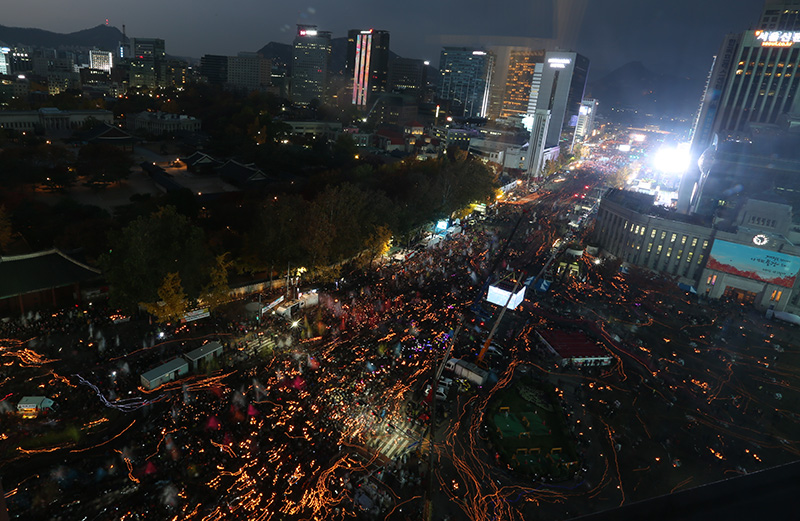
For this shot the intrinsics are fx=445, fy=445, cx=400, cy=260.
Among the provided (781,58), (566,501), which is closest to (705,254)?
(566,501)

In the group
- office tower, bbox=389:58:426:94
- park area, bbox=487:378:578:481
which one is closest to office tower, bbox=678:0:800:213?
park area, bbox=487:378:578:481

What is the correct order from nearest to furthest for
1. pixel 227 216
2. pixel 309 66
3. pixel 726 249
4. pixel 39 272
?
1. pixel 39 272
2. pixel 227 216
3. pixel 726 249
4. pixel 309 66

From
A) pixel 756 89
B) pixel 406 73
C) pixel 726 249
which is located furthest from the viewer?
pixel 406 73

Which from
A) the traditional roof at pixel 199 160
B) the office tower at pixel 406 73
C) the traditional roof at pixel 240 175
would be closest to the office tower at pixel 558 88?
the office tower at pixel 406 73

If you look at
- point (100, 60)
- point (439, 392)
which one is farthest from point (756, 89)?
point (100, 60)

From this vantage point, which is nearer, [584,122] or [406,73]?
[584,122]

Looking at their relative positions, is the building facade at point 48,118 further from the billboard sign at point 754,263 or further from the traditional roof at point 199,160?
the billboard sign at point 754,263

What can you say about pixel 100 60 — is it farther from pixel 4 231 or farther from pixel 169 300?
pixel 169 300
